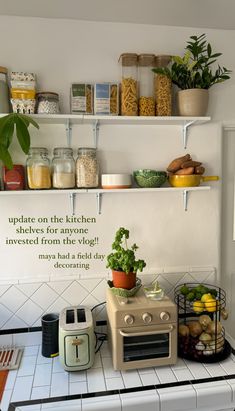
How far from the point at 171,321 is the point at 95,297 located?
0.51 m

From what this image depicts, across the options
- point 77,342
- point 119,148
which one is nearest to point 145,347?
point 77,342

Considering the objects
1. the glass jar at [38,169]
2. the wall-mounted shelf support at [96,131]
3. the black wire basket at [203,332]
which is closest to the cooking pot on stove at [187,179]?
the wall-mounted shelf support at [96,131]

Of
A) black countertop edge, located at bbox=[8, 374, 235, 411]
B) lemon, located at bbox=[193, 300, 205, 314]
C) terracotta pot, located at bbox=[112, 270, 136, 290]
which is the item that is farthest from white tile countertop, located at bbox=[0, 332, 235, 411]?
terracotta pot, located at bbox=[112, 270, 136, 290]

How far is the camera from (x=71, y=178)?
67.1 inches

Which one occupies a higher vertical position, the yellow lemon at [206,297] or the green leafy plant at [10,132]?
the green leafy plant at [10,132]

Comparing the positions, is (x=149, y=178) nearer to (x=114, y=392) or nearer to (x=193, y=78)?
(x=193, y=78)

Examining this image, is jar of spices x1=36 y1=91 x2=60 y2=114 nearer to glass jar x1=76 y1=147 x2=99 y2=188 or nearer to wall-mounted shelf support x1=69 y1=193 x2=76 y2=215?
glass jar x1=76 y1=147 x2=99 y2=188

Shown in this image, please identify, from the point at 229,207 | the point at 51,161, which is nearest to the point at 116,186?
the point at 51,161

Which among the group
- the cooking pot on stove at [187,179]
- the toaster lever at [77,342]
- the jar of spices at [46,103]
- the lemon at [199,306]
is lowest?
the toaster lever at [77,342]

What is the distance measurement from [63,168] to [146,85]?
0.66 meters

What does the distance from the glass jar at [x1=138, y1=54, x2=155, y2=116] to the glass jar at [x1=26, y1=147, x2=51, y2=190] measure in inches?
22.6

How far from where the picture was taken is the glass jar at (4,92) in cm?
162

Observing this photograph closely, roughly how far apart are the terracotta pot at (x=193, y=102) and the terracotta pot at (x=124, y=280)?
0.91 meters

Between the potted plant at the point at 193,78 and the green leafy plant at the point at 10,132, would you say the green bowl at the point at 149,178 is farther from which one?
the green leafy plant at the point at 10,132
